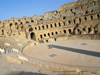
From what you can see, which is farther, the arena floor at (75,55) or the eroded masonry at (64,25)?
the eroded masonry at (64,25)

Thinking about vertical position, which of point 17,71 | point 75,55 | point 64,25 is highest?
point 64,25

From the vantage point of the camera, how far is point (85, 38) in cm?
2197

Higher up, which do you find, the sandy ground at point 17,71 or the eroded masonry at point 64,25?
the eroded masonry at point 64,25

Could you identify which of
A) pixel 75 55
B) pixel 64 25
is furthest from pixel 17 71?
pixel 64 25

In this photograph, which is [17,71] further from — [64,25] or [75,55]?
[64,25]

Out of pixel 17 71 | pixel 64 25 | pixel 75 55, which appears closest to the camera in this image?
pixel 17 71

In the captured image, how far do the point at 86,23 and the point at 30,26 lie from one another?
2104 cm

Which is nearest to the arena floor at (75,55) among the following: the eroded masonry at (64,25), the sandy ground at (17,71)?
the sandy ground at (17,71)

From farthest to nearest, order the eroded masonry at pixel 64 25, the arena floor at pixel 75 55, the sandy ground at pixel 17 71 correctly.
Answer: the eroded masonry at pixel 64 25 → the arena floor at pixel 75 55 → the sandy ground at pixel 17 71

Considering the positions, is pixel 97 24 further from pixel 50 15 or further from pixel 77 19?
pixel 50 15

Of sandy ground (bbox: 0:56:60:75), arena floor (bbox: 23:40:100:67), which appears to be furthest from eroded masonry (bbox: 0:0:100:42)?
sandy ground (bbox: 0:56:60:75)

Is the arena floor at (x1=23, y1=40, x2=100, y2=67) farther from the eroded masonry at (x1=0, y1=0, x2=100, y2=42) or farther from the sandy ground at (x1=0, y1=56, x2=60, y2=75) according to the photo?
the eroded masonry at (x1=0, y1=0, x2=100, y2=42)

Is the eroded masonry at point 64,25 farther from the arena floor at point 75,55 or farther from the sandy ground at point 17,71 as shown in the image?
the sandy ground at point 17,71

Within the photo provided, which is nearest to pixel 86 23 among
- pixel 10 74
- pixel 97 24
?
pixel 97 24
